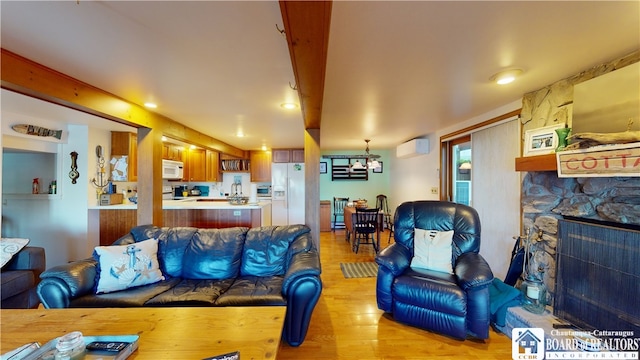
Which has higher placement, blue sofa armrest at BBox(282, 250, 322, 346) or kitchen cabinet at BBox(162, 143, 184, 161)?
kitchen cabinet at BBox(162, 143, 184, 161)

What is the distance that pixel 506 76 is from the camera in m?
1.89

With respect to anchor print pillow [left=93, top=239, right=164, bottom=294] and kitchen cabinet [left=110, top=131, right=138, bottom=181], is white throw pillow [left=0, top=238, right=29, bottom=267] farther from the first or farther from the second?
kitchen cabinet [left=110, top=131, right=138, bottom=181]

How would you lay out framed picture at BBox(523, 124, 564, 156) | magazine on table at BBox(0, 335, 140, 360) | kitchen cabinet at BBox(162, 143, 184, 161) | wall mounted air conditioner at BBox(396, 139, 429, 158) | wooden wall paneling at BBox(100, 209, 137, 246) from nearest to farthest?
magazine on table at BBox(0, 335, 140, 360) < framed picture at BBox(523, 124, 564, 156) < wooden wall paneling at BBox(100, 209, 137, 246) < wall mounted air conditioner at BBox(396, 139, 429, 158) < kitchen cabinet at BBox(162, 143, 184, 161)

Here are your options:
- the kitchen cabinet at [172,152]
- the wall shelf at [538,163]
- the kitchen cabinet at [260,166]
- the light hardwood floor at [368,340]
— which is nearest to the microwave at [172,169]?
the kitchen cabinet at [172,152]

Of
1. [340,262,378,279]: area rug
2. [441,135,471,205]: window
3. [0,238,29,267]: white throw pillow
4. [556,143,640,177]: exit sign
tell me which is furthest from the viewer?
[441,135,471,205]: window

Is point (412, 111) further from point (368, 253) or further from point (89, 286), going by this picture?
point (89, 286)

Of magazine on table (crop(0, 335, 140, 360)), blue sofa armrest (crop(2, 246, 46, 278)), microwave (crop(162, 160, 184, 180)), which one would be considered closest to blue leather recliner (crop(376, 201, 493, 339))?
magazine on table (crop(0, 335, 140, 360))

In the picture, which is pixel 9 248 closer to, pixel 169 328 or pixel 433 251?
pixel 169 328

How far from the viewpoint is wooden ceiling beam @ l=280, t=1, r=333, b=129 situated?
0.88 m

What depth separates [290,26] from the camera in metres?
0.98

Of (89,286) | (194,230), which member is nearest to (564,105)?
(194,230)

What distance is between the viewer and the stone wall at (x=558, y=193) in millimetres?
1618

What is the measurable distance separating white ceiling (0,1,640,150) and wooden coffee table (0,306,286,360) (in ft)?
5.18

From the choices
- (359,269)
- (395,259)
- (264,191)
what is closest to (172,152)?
(264,191)
